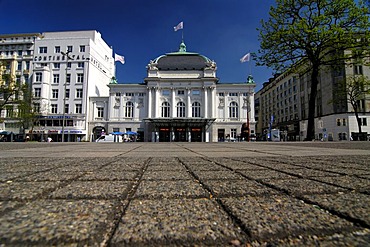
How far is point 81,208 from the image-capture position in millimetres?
979

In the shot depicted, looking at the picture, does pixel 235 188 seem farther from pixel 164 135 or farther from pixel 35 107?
pixel 35 107

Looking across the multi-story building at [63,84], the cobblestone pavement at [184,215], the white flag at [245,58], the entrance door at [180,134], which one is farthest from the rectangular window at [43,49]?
the cobblestone pavement at [184,215]

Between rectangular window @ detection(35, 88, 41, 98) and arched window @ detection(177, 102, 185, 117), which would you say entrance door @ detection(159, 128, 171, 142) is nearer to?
arched window @ detection(177, 102, 185, 117)

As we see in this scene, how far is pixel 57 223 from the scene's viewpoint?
31.5 inches

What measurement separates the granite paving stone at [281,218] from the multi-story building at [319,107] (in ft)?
58.0

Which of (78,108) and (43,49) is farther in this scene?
(43,49)

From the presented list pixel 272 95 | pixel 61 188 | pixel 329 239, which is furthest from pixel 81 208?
pixel 272 95

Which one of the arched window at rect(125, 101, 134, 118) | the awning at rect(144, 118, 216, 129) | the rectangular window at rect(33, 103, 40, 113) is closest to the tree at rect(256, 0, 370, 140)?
the awning at rect(144, 118, 216, 129)

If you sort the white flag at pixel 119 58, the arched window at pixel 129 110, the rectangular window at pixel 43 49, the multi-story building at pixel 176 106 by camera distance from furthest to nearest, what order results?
the white flag at pixel 119 58
the rectangular window at pixel 43 49
the arched window at pixel 129 110
the multi-story building at pixel 176 106

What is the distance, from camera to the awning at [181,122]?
128 feet

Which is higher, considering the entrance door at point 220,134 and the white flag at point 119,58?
the white flag at point 119,58

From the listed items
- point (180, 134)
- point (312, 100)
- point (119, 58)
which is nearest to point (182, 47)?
point (119, 58)

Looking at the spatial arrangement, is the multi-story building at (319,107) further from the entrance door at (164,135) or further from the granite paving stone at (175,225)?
the entrance door at (164,135)

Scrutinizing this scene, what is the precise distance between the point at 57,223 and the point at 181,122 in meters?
39.1
